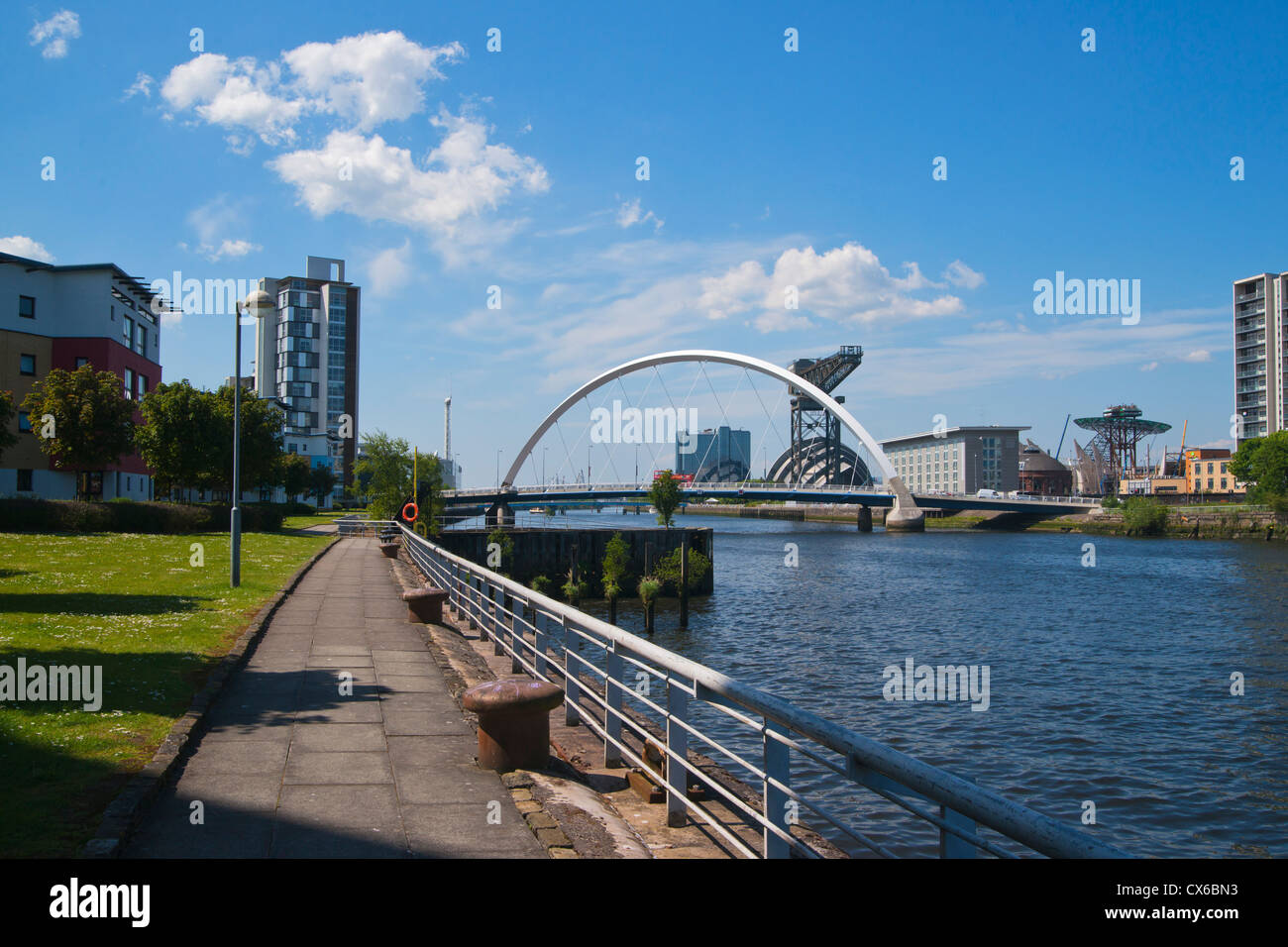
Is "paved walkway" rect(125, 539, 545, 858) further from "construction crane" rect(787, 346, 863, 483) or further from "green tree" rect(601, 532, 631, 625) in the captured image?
"construction crane" rect(787, 346, 863, 483)

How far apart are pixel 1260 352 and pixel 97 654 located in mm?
170618

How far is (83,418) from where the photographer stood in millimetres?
42281

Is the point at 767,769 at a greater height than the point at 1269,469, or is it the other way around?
the point at 1269,469

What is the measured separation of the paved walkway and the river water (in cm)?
752

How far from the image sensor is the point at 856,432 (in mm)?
115312

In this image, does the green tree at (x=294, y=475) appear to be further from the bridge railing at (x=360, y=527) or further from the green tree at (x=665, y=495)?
the green tree at (x=665, y=495)

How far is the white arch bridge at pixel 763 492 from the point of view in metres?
103

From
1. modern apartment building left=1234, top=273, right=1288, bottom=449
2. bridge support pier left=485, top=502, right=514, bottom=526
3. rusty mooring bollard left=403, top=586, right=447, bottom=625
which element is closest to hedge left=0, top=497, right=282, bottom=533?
rusty mooring bollard left=403, top=586, right=447, bottom=625

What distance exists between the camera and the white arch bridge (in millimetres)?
103250

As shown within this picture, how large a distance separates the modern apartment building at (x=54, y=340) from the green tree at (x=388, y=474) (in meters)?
15.1

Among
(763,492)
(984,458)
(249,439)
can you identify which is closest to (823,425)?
(984,458)

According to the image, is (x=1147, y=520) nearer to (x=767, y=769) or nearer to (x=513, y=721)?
(x=513, y=721)
